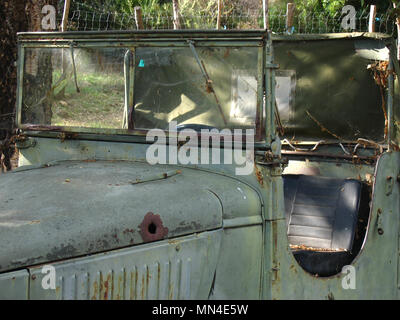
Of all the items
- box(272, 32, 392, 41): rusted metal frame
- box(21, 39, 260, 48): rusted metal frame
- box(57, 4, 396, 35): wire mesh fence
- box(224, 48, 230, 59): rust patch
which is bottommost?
box(224, 48, 230, 59): rust patch

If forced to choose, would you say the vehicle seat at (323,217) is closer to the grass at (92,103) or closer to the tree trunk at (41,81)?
the grass at (92,103)

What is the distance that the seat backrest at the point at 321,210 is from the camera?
4184mm

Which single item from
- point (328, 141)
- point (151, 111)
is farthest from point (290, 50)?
point (151, 111)

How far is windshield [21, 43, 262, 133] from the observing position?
335 cm

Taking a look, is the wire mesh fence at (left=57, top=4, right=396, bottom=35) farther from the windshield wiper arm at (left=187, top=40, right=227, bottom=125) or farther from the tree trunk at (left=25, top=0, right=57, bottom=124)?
the windshield wiper arm at (left=187, top=40, right=227, bottom=125)

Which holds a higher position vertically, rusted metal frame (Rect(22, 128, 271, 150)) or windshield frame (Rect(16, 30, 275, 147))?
windshield frame (Rect(16, 30, 275, 147))

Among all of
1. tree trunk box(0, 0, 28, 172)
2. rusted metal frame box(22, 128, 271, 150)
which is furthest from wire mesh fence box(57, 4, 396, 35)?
rusted metal frame box(22, 128, 271, 150)

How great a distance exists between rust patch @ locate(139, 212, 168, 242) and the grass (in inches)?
37.3

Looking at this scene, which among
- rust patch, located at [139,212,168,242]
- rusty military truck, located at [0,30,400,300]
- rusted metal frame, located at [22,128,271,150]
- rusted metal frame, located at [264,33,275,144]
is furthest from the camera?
rusted metal frame, located at [22,128,271,150]

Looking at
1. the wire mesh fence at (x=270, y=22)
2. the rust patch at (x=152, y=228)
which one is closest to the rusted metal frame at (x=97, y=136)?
the rust patch at (x=152, y=228)

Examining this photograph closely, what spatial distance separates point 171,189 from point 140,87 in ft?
2.69

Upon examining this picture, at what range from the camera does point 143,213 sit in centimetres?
274

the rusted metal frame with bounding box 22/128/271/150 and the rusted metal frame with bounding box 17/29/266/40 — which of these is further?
the rusted metal frame with bounding box 22/128/271/150

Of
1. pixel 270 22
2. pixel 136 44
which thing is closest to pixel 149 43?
pixel 136 44
